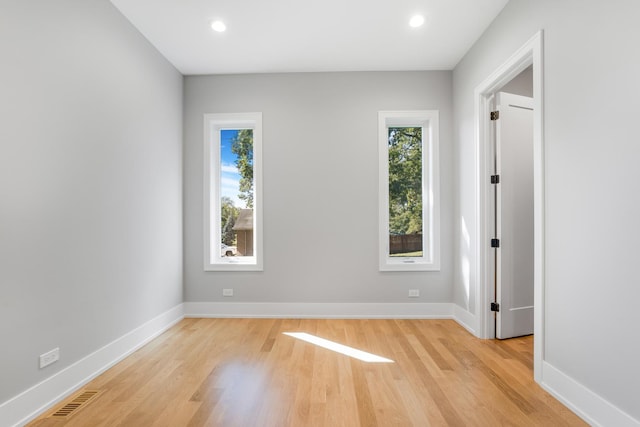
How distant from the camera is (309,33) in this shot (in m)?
3.11

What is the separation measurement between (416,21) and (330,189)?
1.93 m

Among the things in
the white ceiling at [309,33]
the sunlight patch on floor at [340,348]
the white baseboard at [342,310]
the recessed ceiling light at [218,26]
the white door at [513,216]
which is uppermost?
the white ceiling at [309,33]

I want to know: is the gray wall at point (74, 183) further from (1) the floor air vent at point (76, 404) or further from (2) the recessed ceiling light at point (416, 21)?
(2) the recessed ceiling light at point (416, 21)

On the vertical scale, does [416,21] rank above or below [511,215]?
above

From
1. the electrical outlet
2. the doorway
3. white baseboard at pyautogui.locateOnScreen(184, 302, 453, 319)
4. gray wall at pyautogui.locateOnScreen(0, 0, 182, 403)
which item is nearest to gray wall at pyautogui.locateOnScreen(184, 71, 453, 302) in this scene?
white baseboard at pyautogui.locateOnScreen(184, 302, 453, 319)

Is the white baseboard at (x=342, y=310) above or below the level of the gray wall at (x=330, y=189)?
below

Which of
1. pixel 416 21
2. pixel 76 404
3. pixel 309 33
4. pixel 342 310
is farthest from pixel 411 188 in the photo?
pixel 76 404

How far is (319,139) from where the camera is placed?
393 cm

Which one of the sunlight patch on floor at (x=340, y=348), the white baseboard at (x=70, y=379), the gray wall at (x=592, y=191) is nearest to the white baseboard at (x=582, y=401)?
the gray wall at (x=592, y=191)

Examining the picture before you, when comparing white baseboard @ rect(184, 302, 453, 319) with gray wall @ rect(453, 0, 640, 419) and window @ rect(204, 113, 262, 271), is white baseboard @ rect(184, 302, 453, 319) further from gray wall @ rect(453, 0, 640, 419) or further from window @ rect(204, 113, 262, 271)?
gray wall @ rect(453, 0, 640, 419)

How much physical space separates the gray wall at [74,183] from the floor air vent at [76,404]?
251 mm

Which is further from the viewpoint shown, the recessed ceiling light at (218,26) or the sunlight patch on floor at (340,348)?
the recessed ceiling light at (218,26)

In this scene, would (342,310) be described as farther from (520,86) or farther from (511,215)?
(520,86)

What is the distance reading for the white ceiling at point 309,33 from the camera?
8.95 ft
